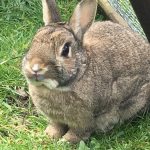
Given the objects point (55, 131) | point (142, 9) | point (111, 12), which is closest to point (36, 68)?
point (55, 131)

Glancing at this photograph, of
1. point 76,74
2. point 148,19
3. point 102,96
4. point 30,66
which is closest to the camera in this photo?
point 148,19

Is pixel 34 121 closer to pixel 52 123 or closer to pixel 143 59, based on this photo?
pixel 52 123

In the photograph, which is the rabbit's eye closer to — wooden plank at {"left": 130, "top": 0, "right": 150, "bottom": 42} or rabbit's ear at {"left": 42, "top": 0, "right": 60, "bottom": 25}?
rabbit's ear at {"left": 42, "top": 0, "right": 60, "bottom": 25}

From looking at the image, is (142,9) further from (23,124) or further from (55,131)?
(23,124)

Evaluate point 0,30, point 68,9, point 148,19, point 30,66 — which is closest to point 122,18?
point 68,9

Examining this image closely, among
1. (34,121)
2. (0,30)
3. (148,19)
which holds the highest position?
(148,19)

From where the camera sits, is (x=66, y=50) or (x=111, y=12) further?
(x=111, y=12)
